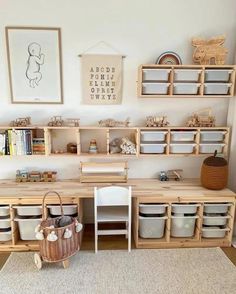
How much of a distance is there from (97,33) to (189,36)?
0.98 metres

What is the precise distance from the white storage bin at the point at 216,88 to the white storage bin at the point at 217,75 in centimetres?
5

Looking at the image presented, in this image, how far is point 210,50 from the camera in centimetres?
257

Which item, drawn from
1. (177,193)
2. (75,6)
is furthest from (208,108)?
(75,6)

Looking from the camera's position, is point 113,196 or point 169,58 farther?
point 169,58

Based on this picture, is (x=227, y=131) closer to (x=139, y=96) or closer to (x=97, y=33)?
(x=139, y=96)

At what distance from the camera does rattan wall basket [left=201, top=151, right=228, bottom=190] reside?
8.33ft

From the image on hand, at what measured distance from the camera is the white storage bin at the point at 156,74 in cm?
255

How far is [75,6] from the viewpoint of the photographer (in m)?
2.56

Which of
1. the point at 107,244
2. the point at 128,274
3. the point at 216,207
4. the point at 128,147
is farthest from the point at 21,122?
the point at 216,207

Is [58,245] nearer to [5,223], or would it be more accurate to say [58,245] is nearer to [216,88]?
[5,223]

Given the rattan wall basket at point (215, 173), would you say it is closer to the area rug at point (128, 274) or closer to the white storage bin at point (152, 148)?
the white storage bin at point (152, 148)

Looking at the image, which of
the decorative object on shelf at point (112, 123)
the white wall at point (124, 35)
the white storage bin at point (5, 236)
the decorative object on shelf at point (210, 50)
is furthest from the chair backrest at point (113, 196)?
the decorative object on shelf at point (210, 50)

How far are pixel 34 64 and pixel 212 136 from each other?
2.05 meters

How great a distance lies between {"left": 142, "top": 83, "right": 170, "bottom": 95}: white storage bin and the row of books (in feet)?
4.20
